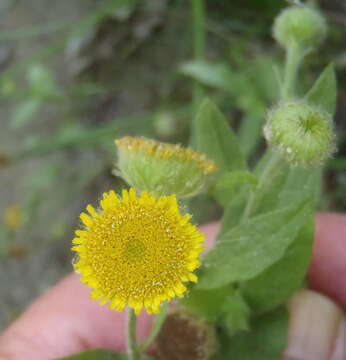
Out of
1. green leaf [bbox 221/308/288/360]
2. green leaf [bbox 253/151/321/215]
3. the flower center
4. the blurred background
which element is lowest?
green leaf [bbox 221/308/288/360]

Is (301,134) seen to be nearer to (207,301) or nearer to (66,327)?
(207,301)

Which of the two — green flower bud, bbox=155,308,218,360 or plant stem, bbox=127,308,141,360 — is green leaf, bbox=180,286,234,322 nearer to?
green flower bud, bbox=155,308,218,360

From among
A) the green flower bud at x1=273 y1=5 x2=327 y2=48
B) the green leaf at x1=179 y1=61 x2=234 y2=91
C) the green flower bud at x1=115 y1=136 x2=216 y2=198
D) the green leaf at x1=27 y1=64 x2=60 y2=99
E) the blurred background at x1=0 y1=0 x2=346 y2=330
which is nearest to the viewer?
the green flower bud at x1=115 y1=136 x2=216 y2=198

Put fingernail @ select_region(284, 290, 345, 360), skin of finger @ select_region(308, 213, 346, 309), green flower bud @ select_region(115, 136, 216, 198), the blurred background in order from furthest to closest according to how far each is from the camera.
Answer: the blurred background < skin of finger @ select_region(308, 213, 346, 309) < fingernail @ select_region(284, 290, 345, 360) < green flower bud @ select_region(115, 136, 216, 198)

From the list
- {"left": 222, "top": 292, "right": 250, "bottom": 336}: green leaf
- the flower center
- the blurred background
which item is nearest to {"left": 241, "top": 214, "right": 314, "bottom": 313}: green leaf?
{"left": 222, "top": 292, "right": 250, "bottom": 336}: green leaf

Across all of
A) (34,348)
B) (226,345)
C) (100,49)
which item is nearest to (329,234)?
(226,345)

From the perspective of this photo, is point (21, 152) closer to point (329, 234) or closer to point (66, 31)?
point (66, 31)
